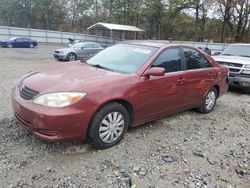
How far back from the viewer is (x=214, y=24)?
38375 mm

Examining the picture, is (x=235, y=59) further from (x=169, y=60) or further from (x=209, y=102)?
(x=169, y=60)

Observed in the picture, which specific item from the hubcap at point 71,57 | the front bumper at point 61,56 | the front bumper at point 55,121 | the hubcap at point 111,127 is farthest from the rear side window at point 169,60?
the hubcap at point 71,57

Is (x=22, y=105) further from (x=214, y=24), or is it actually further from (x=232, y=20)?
(x=214, y=24)

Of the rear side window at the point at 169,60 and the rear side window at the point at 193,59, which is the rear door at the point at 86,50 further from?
the rear side window at the point at 169,60

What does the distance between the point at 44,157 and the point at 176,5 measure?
3694 centimetres

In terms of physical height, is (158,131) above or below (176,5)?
below

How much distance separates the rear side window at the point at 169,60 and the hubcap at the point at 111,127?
1.08 m

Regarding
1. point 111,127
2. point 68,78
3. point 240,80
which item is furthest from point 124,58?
point 240,80

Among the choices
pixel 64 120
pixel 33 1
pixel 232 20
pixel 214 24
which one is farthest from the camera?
pixel 33 1

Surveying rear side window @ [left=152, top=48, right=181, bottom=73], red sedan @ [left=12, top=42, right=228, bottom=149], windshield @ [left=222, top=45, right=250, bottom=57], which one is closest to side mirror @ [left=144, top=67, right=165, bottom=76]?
red sedan @ [left=12, top=42, right=228, bottom=149]

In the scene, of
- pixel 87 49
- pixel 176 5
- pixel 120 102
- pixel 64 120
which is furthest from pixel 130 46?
pixel 176 5

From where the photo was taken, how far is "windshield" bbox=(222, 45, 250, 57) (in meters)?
8.83

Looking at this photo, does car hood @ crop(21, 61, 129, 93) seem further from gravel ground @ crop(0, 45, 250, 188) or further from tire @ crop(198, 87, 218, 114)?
tire @ crop(198, 87, 218, 114)

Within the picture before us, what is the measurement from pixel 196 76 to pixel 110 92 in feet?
7.18
